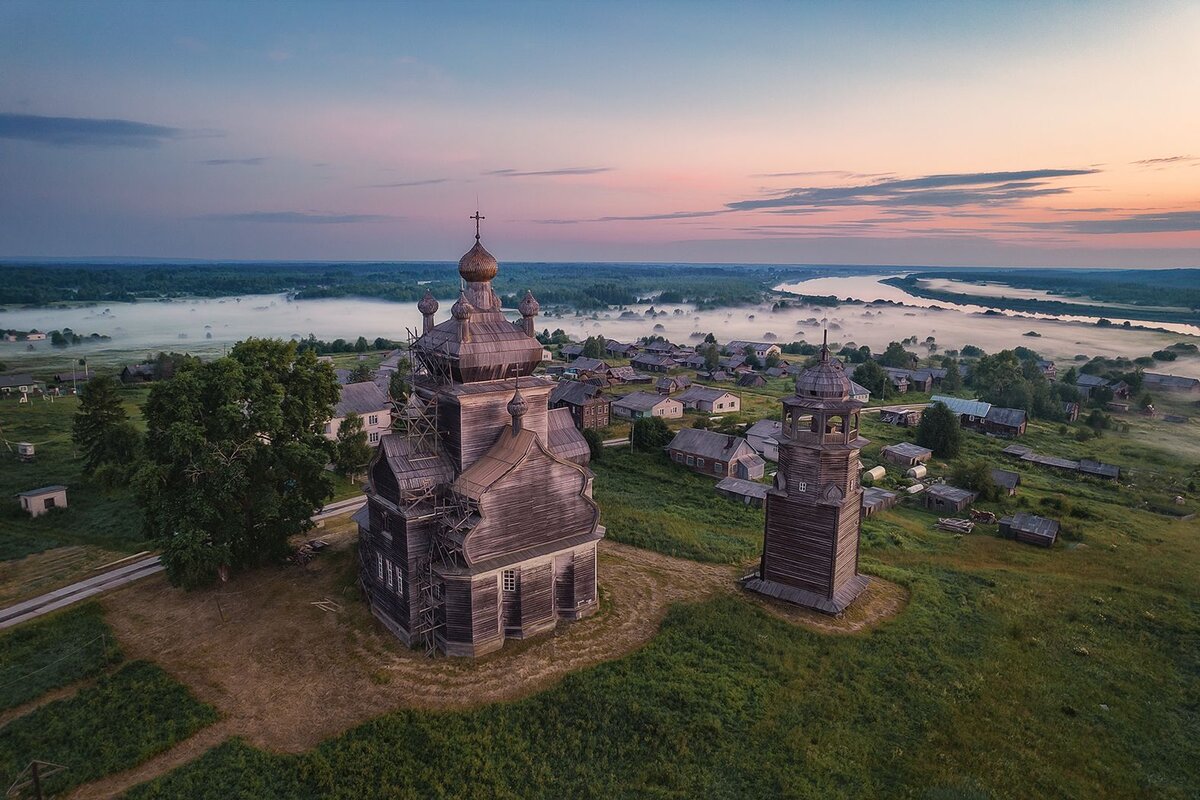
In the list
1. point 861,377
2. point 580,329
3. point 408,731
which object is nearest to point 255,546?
point 408,731

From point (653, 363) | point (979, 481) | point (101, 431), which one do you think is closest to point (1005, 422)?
point (979, 481)

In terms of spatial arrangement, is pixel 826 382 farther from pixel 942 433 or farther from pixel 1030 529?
pixel 942 433

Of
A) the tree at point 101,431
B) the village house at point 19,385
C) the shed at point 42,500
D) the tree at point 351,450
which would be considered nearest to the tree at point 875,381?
the tree at point 351,450

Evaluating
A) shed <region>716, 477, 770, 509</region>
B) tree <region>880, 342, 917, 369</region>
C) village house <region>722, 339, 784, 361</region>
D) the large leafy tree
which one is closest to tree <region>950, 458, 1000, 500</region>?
shed <region>716, 477, 770, 509</region>

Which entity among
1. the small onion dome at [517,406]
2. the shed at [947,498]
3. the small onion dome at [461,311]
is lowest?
the shed at [947,498]

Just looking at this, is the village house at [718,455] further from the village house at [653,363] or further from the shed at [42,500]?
the village house at [653,363]

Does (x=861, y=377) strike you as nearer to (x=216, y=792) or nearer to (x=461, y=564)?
(x=461, y=564)

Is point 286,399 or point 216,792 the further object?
point 286,399
